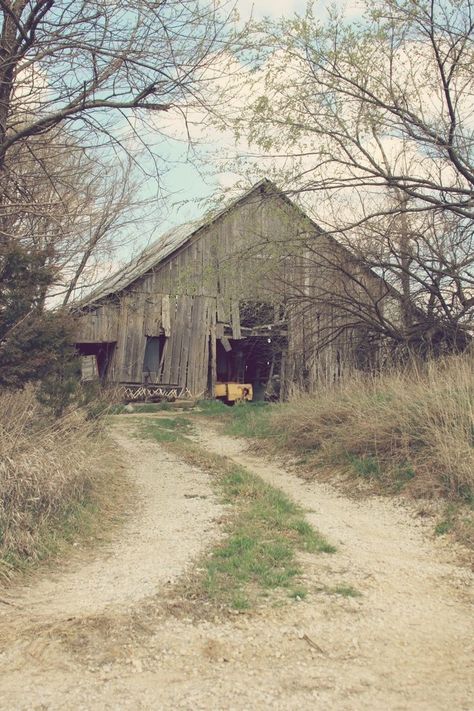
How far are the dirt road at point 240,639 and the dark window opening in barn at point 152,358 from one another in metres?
15.6

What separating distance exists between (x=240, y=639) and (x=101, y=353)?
20.1 metres

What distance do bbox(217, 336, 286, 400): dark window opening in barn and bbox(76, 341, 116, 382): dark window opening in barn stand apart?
13.0 ft

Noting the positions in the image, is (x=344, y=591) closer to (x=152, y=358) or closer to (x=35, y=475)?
(x=35, y=475)

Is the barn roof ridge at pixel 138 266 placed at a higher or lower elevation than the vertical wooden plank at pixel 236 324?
higher

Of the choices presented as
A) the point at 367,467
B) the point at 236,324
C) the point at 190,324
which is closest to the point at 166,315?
the point at 190,324

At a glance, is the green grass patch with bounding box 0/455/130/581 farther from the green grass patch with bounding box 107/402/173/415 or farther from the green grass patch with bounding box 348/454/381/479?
the green grass patch with bounding box 107/402/173/415

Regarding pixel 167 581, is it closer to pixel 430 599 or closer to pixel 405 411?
pixel 430 599

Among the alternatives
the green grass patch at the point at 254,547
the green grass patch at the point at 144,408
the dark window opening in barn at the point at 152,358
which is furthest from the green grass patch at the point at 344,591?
the dark window opening in barn at the point at 152,358

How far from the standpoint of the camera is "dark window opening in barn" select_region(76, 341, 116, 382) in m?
22.6

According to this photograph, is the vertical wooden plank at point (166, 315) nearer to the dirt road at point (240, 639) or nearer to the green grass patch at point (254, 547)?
the green grass patch at point (254, 547)

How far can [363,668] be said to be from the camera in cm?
399

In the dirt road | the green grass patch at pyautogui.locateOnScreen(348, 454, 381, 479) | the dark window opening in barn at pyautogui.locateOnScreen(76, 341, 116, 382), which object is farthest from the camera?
the dark window opening in barn at pyautogui.locateOnScreen(76, 341, 116, 382)

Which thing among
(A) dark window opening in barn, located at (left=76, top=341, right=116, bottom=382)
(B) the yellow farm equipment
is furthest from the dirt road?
(B) the yellow farm equipment

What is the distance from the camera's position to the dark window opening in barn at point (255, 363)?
2470 cm
